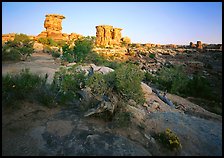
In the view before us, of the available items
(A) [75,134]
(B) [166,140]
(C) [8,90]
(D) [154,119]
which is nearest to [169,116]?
(D) [154,119]

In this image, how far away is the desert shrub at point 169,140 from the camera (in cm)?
651

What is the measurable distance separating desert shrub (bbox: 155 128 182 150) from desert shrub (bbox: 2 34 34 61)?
17.1 metres

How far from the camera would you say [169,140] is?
6594 millimetres

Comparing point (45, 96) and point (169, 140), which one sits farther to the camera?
point (45, 96)

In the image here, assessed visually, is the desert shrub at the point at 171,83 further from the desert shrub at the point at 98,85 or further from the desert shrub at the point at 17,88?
the desert shrub at the point at 17,88

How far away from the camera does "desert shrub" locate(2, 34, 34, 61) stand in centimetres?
1867

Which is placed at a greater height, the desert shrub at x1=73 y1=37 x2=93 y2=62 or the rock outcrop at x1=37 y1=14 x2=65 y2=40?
the rock outcrop at x1=37 y1=14 x2=65 y2=40

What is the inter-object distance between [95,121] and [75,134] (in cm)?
119

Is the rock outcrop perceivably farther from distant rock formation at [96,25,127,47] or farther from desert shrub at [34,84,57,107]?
→ desert shrub at [34,84,57,107]

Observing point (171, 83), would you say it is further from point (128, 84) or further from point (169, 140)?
point (169, 140)

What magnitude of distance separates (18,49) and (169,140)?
18.9 m

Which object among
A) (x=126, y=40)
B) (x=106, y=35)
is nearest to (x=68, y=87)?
(x=106, y=35)

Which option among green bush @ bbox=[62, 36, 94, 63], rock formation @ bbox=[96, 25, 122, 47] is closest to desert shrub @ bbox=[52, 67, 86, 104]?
green bush @ bbox=[62, 36, 94, 63]

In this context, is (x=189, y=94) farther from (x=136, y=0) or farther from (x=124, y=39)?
(x=124, y=39)
